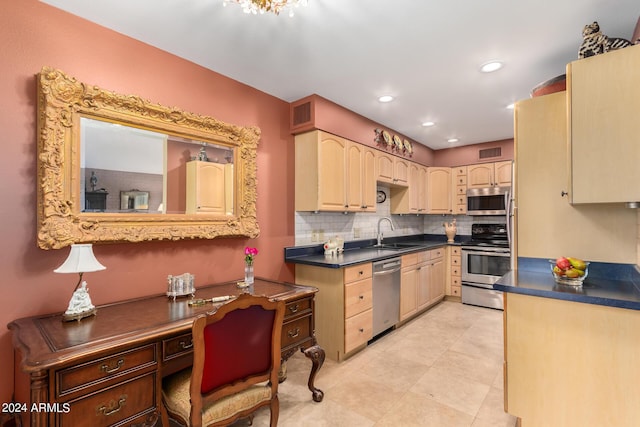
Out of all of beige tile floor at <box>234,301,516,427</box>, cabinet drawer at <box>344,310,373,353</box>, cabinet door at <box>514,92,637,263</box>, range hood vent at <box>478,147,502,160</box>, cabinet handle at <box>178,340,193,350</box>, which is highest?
range hood vent at <box>478,147,502,160</box>

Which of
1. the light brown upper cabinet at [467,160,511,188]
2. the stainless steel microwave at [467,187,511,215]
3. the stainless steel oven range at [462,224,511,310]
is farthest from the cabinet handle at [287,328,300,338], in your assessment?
the light brown upper cabinet at [467,160,511,188]

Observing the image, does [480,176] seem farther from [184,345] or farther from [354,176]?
[184,345]

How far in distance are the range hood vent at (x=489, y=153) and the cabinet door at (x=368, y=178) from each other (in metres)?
2.34

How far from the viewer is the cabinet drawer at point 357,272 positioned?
113 inches

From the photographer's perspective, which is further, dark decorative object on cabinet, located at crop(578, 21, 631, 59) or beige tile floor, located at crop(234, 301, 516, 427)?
beige tile floor, located at crop(234, 301, 516, 427)

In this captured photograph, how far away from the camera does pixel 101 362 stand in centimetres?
131

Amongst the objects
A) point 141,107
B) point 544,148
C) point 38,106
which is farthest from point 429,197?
point 38,106

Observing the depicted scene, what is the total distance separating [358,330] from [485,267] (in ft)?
8.49

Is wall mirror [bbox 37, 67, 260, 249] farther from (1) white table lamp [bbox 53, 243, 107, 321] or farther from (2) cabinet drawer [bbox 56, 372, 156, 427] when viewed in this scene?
(2) cabinet drawer [bbox 56, 372, 156, 427]

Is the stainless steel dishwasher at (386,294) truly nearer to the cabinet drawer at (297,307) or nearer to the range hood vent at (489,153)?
the cabinet drawer at (297,307)

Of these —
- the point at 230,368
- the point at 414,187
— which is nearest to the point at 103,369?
the point at 230,368

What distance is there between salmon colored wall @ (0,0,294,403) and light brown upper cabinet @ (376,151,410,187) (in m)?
1.83

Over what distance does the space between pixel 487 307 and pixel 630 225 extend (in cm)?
286

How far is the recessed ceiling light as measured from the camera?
95.1 inches
